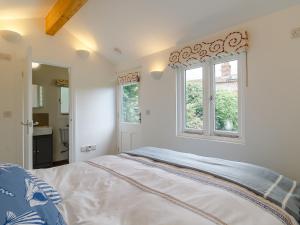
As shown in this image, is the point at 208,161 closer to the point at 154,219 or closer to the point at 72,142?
the point at 154,219

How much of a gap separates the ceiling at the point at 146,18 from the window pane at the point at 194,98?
1.64ft

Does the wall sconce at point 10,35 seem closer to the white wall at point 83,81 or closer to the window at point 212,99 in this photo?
the white wall at point 83,81

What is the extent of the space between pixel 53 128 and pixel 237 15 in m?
4.10

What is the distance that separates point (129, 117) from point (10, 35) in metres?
2.32

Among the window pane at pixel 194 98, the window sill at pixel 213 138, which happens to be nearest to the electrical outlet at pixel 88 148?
the window sill at pixel 213 138

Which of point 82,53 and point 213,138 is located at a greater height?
point 82,53

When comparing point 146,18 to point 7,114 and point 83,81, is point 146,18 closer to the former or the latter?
point 83,81

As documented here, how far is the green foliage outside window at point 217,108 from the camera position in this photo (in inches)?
102

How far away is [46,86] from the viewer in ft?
15.1

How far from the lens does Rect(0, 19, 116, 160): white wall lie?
3.36 metres

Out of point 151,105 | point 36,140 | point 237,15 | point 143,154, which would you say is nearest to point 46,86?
point 36,140

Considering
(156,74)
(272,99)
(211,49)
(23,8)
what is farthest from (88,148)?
(272,99)

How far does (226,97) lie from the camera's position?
8.66 ft

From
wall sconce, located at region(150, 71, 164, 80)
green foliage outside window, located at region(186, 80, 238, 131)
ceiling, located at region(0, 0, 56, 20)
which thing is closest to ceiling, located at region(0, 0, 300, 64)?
ceiling, located at region(0, 0, 56, 20)
